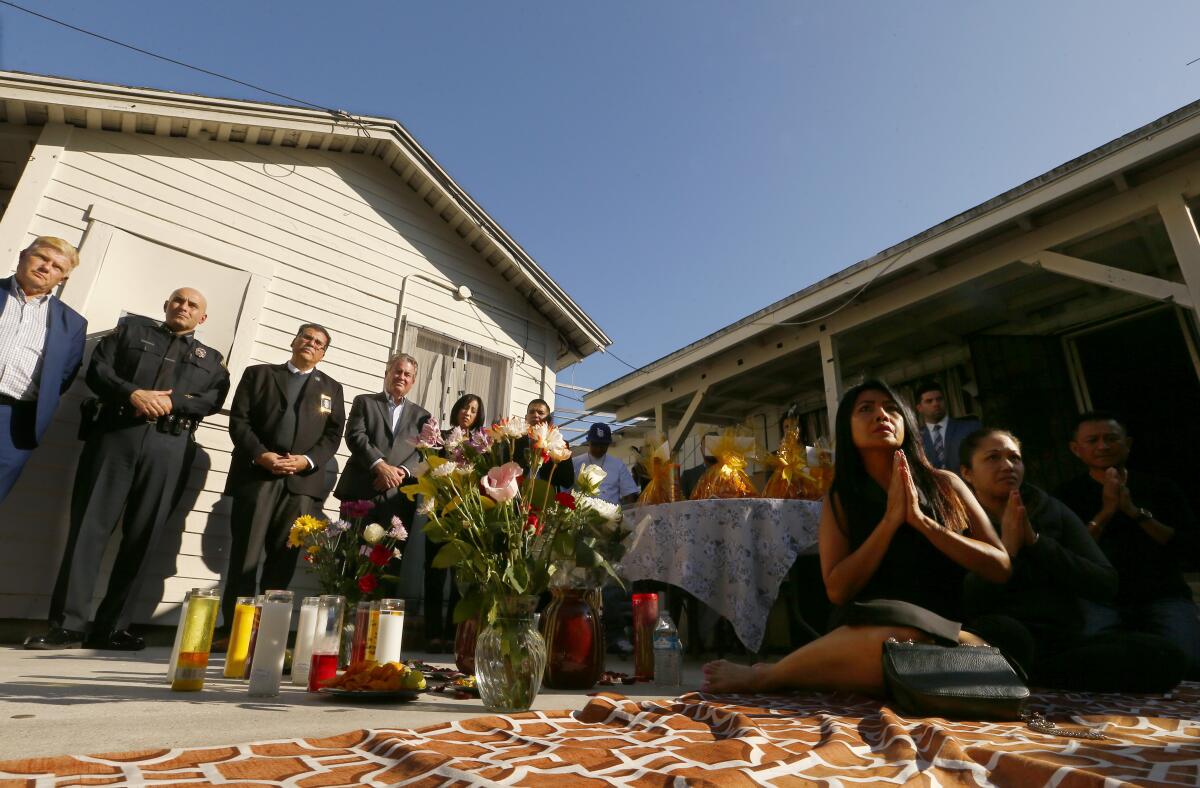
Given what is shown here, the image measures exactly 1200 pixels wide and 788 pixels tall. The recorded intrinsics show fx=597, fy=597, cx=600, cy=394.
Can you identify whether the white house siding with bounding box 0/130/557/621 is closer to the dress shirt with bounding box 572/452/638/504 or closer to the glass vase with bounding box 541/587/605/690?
the dress shirt with bounding box 572/452/638/504

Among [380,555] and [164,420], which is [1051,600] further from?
[164,420]

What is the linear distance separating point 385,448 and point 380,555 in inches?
72.3

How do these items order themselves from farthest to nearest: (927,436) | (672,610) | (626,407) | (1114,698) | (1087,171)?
1. (626,407)
2. (927,436)
3. (1087,171)
4. (672,610)
5. (1114,698)

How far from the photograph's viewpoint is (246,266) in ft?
16.1

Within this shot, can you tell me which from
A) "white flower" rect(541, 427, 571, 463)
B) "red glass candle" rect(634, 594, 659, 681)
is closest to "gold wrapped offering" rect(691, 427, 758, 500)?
"red glass candle" rect(634, 594, 659, 681)

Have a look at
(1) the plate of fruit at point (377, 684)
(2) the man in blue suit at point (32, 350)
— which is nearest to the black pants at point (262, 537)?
(2) the man in blue suit at point (32, 350)

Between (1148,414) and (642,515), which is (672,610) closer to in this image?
(642,515)

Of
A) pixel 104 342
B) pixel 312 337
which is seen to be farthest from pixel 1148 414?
pixel 104 342

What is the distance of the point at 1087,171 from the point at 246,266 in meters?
6.38

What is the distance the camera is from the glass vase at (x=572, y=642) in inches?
85.7

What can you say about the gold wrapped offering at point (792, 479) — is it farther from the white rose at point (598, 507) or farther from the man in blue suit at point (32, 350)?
the man in blue suit at point (32, 350)

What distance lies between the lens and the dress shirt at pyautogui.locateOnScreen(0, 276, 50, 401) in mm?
3182

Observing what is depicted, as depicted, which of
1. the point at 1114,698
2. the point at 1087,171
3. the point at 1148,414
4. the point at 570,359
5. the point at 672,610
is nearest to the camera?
the point at 1114,698

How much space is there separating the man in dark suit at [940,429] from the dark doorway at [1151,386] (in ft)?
6.04
